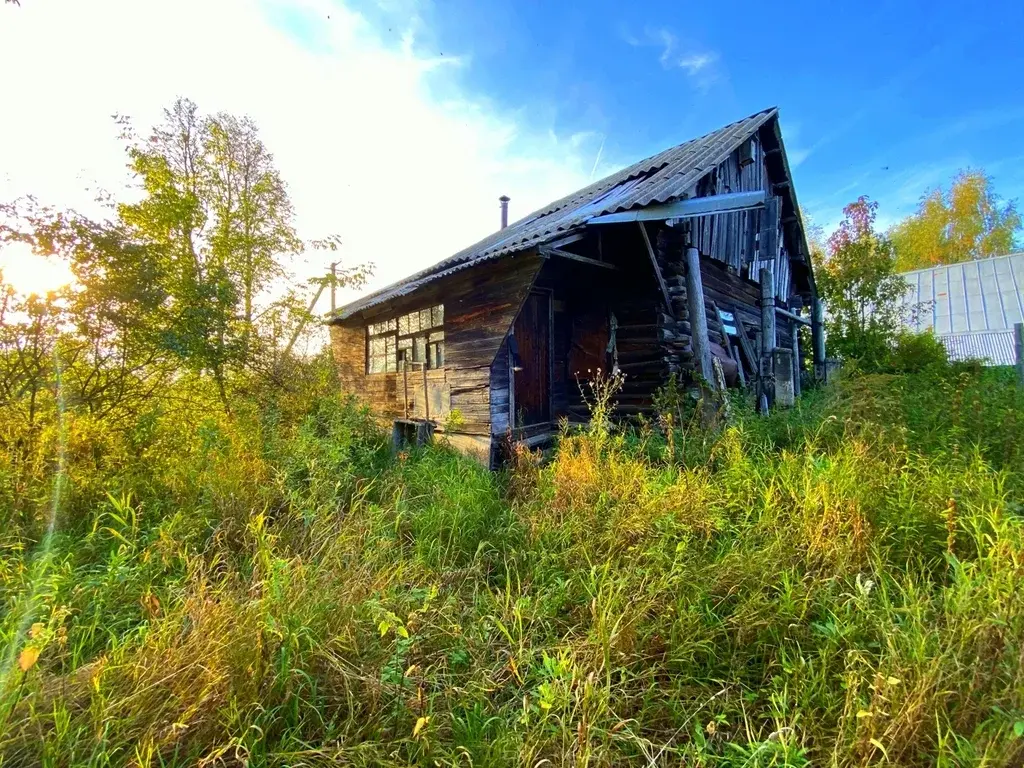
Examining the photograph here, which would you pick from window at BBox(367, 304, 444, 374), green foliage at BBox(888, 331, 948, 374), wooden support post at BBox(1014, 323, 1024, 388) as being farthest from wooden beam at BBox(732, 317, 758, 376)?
green foliage at BBox(888, 331, 948, 374)

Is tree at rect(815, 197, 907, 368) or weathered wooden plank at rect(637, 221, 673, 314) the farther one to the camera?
tree at rect(815, 197, 907, 368)

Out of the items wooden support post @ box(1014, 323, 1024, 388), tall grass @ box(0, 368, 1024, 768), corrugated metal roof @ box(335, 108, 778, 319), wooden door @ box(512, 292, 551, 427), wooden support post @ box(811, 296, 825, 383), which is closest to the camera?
tall grass @ box(0, 368, 1024, 768)

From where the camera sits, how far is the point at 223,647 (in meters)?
1.92

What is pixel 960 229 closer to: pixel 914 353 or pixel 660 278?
pixel 914 353

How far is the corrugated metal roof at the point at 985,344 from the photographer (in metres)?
15.3

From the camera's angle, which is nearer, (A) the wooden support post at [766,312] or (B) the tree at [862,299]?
(A) the wooden support post at [766,312]

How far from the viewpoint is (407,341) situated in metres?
8.53

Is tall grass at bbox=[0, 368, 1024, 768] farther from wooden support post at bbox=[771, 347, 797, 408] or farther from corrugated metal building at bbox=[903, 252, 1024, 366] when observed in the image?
corrugated metal building at bbox=[903, 252, 1024, 366]

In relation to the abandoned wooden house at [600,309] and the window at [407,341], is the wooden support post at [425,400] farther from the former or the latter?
the window at [407,341]

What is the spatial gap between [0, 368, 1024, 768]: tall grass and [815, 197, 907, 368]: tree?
32.4ft

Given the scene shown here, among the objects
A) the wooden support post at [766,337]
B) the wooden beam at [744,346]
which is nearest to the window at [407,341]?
the wooden beam at [744,346]

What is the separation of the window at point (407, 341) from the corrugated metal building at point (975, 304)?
1770 cm

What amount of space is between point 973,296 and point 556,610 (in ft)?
81.4

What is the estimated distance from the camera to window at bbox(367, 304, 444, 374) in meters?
7.57
